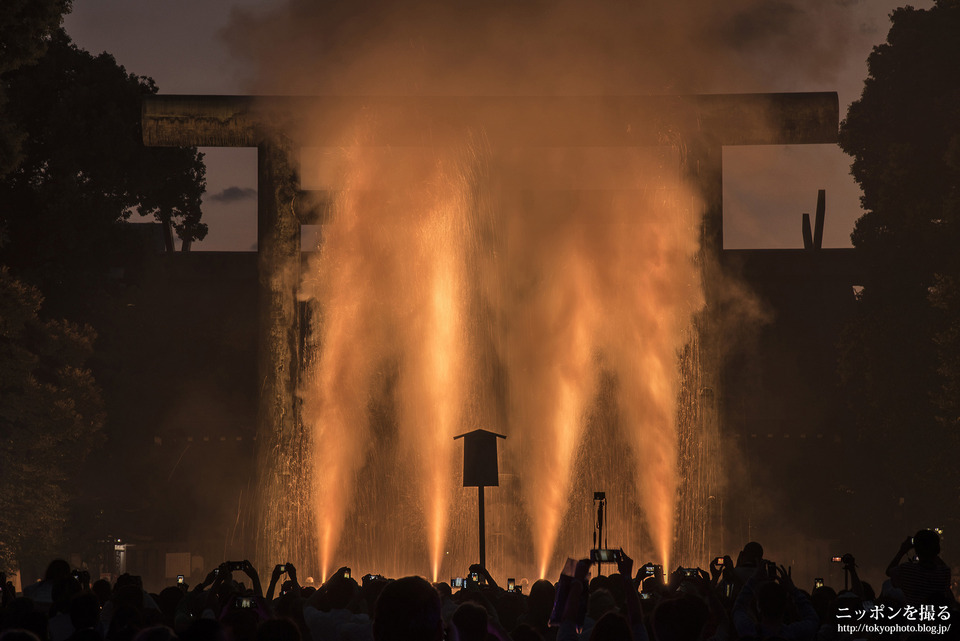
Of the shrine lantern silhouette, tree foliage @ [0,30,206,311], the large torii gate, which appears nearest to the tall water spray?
the large torii gate

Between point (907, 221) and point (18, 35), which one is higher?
point (18, 35)

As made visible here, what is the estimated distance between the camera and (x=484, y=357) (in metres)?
21.2

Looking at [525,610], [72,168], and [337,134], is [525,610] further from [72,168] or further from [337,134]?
[72,168]

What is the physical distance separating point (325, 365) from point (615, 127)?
639cm

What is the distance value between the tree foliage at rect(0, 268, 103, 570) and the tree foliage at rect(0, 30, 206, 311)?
2004mm

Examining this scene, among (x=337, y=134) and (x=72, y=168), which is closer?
(x=337, y=134)

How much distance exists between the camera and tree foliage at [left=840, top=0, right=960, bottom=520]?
2433cm

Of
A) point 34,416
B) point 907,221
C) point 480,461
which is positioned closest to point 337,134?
point 480,461

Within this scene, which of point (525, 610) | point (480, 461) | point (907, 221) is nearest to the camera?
point (525, 610)

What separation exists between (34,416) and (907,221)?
17.8 metres

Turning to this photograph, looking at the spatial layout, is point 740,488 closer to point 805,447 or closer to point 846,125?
point 805,447

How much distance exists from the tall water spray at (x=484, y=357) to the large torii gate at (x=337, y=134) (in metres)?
0.68

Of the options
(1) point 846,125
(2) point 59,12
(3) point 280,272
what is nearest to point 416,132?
(3) point 280,272

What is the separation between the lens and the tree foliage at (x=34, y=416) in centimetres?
2161
